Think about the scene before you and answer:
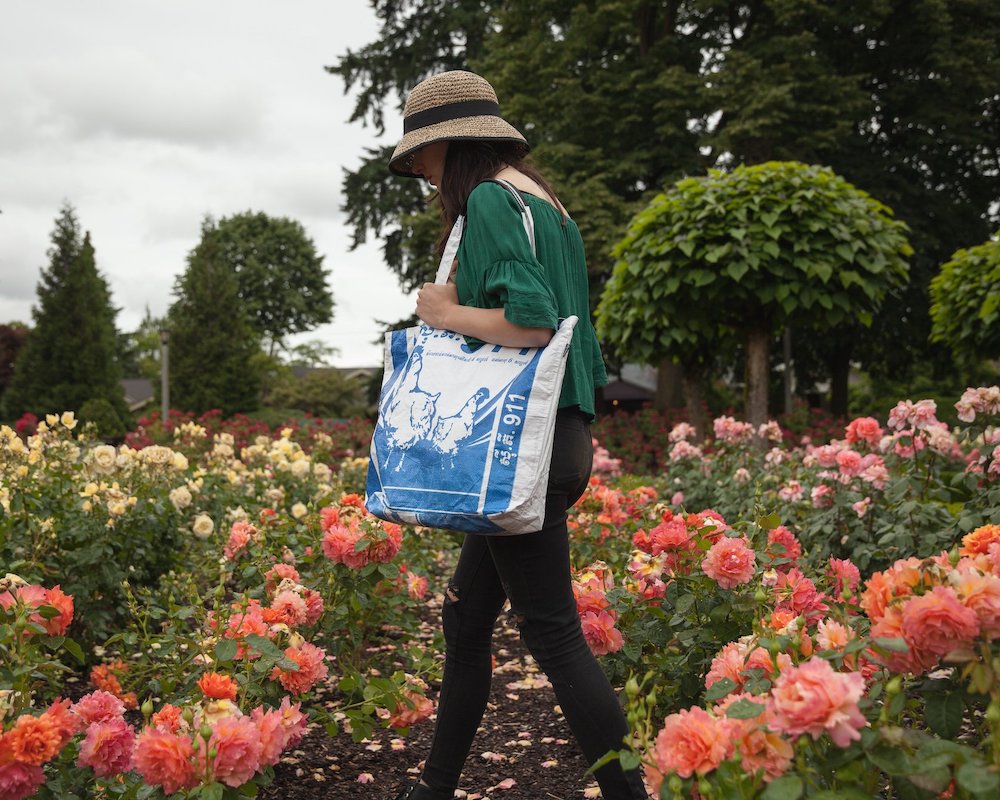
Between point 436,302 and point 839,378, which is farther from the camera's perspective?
point 839,378

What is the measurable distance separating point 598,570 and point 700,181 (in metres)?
5.30

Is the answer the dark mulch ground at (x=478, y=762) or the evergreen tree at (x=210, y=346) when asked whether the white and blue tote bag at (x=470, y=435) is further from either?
the evergreen tree at (x=210, y=346)

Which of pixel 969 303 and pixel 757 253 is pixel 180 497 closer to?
pixel 757 253

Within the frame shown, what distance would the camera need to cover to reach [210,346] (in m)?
22.0

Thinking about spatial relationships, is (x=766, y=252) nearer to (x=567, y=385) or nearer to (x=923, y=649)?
Answer: (x=567, y=385)

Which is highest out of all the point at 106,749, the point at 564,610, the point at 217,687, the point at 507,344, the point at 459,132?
the point at 459,132

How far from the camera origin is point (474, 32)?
1839 cm

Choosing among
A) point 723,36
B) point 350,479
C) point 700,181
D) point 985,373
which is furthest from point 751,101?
point 985,373

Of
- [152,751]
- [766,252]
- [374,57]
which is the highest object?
[374,57]

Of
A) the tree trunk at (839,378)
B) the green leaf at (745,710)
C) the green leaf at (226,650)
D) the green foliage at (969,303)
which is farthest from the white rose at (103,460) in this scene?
the tree trunk at (839,378)

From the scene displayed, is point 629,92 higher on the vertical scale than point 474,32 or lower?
lower

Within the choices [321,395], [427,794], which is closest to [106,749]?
[427,794]

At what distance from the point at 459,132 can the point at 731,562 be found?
1.13 meters

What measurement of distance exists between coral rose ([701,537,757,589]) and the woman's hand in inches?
33.9
